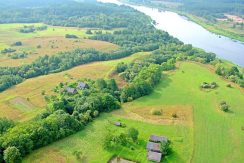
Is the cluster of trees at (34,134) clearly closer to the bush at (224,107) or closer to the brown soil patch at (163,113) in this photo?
the brown soil patch at (163,113)

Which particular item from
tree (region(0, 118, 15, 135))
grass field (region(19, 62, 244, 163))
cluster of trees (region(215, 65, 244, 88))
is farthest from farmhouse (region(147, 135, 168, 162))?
cluster of trees (region(215, 65, 244, 88))

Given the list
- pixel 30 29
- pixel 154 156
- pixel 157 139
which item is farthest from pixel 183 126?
pixel 30 29

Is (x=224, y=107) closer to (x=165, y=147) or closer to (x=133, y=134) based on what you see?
(x=165, y=147)

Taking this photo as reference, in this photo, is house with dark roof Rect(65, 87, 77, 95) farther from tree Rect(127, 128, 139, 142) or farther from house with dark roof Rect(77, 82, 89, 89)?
tree Rect(127, 128, 139, 142)

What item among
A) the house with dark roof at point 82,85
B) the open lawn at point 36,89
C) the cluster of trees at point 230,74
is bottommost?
the open lawn at point 36,89

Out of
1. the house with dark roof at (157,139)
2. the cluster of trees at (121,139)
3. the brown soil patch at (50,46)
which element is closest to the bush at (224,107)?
the house with dark roof at (157,139)

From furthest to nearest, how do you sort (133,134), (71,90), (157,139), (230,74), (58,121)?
(230,74) < (71,90) < (58,121) < (157,139) < (133,134)

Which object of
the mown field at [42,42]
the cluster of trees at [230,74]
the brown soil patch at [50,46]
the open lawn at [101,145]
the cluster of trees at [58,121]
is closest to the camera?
the cluster of trees at [58,121]
